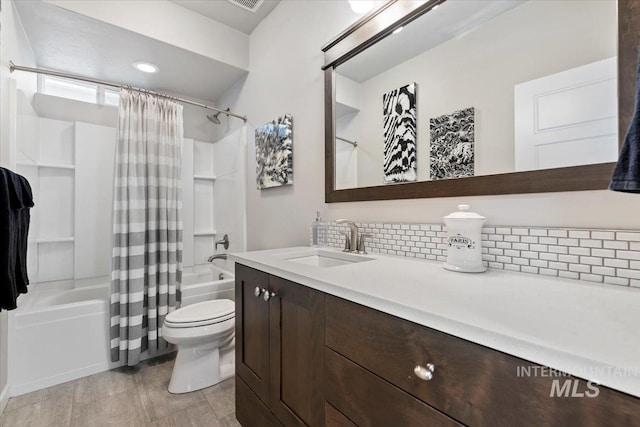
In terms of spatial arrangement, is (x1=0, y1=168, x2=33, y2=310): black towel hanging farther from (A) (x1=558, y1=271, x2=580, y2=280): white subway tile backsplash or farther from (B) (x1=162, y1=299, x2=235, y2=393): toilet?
(A) (x1=558, y1=271, x2=580, y2=280): white subway tile backsplash

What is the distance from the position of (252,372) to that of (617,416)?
1196 millimetres

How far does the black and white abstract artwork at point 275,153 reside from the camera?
1.94 m

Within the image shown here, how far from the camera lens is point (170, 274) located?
7.03 ft

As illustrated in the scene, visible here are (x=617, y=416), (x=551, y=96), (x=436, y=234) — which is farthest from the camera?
(x=436, y=234)

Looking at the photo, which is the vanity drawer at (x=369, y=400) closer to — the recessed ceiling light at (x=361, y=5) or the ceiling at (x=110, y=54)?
the recessed ceiling light at (x=361, y=5)

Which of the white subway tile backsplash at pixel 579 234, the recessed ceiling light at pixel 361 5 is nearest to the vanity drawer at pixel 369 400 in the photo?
the white subway tile backsplash at pixel 579 234

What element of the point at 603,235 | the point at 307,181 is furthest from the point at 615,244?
the point at 307,181

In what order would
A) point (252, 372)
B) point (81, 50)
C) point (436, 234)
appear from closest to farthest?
point (436, 234) < point (252, 372) < point (81, 50)

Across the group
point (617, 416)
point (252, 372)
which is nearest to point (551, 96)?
point (617, 416)

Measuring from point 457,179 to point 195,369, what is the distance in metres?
1.87

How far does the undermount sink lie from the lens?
138 centimetres

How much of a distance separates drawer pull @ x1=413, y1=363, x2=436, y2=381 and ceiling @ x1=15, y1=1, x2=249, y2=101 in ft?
8.71

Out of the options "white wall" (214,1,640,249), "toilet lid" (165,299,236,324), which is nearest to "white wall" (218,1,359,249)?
"white wall" (214,1,640,249)

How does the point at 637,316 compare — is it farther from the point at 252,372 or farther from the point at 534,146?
the point at 252,372
